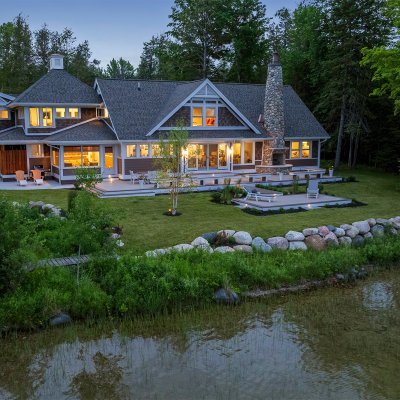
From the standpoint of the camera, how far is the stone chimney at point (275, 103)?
2952 cm

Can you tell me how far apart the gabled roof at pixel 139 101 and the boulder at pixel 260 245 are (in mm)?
13775

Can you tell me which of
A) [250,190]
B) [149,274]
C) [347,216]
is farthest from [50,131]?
[149,274]

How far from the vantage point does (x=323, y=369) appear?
8.27 metres

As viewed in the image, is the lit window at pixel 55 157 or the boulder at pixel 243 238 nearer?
the boulder at pixel 243 238

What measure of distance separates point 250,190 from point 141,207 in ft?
16.5

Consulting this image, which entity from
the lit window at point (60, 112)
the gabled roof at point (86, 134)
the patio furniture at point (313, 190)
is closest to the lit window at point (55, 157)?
the gabled roof at point (86, 134)

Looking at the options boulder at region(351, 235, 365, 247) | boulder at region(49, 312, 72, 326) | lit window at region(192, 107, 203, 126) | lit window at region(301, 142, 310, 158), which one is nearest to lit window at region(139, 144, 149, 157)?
lit window at region(192, 107, 203, 126)

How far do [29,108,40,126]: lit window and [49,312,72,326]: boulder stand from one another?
19.8m

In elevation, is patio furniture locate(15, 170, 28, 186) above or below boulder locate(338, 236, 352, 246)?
above

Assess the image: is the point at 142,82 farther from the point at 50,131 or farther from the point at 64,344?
the point at 64,344

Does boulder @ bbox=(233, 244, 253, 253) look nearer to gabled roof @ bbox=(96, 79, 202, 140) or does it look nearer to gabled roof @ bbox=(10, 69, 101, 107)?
gabled roof @ bbox=(96, 79, 202, 140)

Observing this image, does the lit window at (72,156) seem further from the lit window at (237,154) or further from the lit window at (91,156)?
the lit window at (237,154)

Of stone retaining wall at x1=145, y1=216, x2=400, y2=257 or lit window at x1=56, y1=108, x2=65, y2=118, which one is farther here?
lit window at x1=56, y1=108, x2=65, y2=118

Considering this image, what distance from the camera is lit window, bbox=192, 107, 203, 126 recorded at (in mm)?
28406
